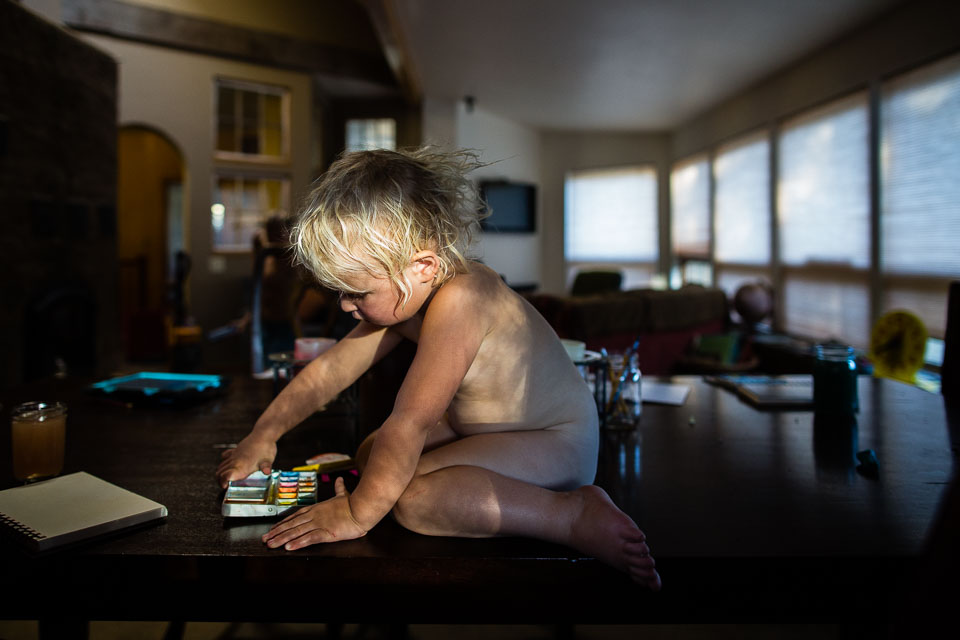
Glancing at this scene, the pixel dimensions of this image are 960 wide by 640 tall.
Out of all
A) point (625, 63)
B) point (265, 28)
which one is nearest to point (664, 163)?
point (625, 63)

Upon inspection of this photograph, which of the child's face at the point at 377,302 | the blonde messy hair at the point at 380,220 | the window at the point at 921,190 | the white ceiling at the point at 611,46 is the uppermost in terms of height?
the white ceiling at the point at 611,46

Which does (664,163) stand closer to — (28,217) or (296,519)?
(28,217)

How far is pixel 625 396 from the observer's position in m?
1.40

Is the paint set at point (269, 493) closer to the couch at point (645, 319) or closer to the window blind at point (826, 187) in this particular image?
the couch at point (645, 319)

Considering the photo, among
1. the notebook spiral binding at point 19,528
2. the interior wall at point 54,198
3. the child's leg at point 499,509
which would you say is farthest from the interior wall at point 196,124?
the child's leg at point 499,509

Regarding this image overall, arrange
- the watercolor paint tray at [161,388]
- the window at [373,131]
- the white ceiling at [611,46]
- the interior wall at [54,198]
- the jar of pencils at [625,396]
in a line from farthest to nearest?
the window at [373,131]
the white ceiling at [611,46]
the interior wall at [54,198]
the watercolor paint tray at [161,388]
the jar of pencils at [625,396]

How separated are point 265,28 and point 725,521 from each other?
7.04 m

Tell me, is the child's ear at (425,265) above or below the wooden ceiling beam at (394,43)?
below

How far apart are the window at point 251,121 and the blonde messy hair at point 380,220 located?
6.12m

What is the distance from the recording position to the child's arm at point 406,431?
2.71 ft

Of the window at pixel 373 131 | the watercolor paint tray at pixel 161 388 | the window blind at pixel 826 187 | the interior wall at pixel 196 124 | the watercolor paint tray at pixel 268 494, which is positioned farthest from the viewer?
the window at pixel 373 131

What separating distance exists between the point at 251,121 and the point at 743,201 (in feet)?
16.6

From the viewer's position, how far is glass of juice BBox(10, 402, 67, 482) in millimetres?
980

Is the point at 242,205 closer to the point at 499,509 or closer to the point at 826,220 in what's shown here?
the point at 826,220
